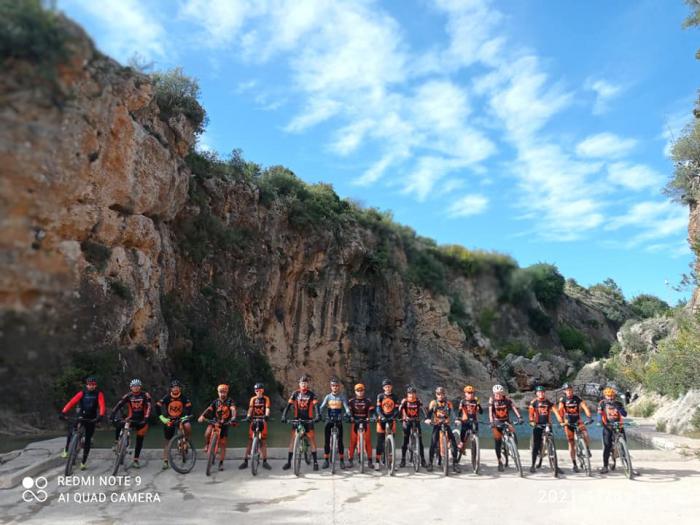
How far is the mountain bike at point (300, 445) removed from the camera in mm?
10047

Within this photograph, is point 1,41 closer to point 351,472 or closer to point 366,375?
point 351,472

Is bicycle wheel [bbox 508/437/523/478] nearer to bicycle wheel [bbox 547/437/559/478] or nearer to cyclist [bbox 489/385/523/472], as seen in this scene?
cyclist [bbox 489/385/523/472]

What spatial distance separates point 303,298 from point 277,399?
7217 mm

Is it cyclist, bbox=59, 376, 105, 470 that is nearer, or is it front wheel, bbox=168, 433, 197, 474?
cyclist, bbox=59, 376, 105, 470

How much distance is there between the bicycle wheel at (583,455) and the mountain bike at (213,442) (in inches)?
279

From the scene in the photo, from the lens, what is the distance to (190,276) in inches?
990

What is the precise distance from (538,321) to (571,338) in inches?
255

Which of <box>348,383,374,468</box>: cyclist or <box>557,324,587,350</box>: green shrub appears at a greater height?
<box>557,324,587,350</box>: green shrub

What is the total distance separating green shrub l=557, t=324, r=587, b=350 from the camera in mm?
60106

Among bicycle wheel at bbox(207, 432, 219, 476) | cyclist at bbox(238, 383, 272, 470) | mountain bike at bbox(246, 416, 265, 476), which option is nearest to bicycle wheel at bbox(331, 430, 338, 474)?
cyclist at bbox(238, 383, 272, 470)

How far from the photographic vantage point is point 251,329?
29.0 m

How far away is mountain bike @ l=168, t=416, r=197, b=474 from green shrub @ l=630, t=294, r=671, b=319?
255 ft

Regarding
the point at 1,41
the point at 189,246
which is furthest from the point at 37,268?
the point at 189,246

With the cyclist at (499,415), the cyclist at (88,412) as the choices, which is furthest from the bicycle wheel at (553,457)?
the cyclist at (88,412)
